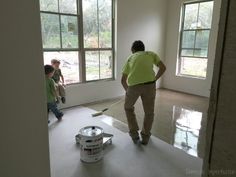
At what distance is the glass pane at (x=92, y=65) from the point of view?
4557 mm

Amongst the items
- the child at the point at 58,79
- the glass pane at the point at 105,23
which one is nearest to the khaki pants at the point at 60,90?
the child at the point at 58,79

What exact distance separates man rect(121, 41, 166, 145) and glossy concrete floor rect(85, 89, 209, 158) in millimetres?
480

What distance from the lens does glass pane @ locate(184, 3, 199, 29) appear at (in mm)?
5223

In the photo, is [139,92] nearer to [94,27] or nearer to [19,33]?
[19,33]

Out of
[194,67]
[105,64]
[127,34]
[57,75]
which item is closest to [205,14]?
[194,67]

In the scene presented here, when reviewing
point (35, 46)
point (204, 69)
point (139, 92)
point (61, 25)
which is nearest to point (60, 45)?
point (61, 25)

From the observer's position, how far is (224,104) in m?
0.54

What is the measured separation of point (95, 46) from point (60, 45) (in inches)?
33.3

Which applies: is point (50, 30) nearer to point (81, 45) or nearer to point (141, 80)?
point (81, 45)

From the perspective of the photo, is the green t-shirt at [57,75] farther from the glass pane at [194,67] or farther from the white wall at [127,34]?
the glass pane at [194,67]

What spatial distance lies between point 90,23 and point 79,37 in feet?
1.37

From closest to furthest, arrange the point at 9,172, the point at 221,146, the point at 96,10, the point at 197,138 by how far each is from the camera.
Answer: the point at 221,146, the point at 9,172, the point at 197,138, the point at 96,10

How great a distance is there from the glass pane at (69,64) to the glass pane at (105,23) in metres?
0.74

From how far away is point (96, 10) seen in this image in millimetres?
4457
